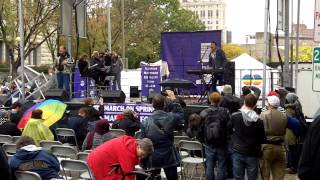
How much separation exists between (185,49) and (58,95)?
6538 millimetres

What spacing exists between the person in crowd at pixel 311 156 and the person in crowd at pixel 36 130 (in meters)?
6.41

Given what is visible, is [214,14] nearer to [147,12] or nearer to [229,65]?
[147,12]

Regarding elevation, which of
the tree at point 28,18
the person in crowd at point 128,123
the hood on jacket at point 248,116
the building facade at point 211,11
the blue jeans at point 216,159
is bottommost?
the blue jeans at point 216,159

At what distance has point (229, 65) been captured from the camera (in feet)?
51.9

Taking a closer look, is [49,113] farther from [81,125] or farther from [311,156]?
[311,156]

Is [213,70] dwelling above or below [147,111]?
above

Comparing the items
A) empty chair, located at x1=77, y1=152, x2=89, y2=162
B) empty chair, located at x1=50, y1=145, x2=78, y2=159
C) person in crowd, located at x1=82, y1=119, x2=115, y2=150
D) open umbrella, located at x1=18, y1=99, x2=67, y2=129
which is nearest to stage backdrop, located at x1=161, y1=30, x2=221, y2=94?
open umbrella, located at x1=18, y1=99, x2=67, y2=129

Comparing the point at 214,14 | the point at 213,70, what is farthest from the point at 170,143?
the point at 214,14

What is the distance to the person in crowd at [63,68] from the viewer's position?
1609cm

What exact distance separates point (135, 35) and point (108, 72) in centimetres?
3565

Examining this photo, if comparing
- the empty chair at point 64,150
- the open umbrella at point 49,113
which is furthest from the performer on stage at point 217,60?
the empty chair at point 64,150

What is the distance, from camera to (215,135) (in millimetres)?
8141

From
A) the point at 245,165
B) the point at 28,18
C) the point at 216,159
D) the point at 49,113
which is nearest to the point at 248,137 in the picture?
the point at 245,165

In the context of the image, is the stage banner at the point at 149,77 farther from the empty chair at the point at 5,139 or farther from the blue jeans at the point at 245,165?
the blue jeans at the point at 245,165
